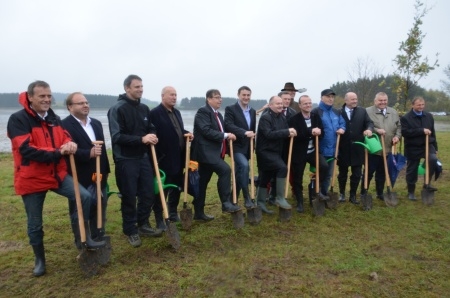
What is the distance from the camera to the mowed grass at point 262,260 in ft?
12.0

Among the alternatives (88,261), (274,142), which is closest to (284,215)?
(274,142)

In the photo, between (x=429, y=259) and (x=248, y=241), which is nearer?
(x=429, y=259)

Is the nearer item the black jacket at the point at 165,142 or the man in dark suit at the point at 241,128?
the black jacket at the point at 165,142

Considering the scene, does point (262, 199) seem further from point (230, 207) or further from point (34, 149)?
point (34, 149)

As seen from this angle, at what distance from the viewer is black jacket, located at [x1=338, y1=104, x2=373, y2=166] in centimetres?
659

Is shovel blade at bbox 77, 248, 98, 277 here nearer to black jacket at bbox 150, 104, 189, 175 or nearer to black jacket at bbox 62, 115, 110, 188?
black jacket at bbox 62, 115, 110, 188

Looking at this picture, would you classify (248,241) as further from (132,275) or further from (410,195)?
(410,195)

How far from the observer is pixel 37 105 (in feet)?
12.5

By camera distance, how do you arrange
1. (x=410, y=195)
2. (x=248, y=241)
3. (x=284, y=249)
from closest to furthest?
(x=284, y=249) → (x=248, y=241) → (x=410, y=195)

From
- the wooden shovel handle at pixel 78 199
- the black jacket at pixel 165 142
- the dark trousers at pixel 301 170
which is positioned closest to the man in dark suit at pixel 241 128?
the dark trousers at pixel 301 170

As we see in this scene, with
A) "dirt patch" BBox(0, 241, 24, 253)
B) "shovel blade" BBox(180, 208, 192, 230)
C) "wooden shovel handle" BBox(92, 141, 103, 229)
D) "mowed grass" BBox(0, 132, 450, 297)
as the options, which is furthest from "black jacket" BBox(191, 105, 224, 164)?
"dirt patch" BBox(0, 241, 24, 253)

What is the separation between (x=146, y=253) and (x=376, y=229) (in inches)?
137

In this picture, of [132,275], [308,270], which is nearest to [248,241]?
[308,270]

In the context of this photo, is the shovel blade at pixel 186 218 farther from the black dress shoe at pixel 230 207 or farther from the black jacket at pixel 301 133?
the black jacket at pixel 301 133
